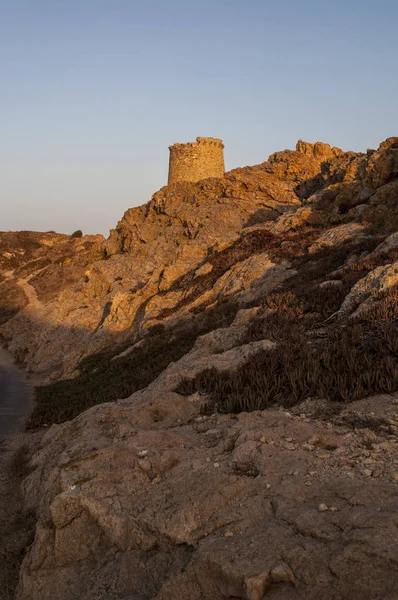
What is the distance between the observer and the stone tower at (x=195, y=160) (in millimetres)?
52719

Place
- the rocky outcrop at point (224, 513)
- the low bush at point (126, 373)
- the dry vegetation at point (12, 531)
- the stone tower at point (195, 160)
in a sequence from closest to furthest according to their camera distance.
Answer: the rocky outcrop at point (224, 513) < the dry vegetation at point (12, 531) < the low bush at point (126, 373) < the stone tower at point (195, 160)

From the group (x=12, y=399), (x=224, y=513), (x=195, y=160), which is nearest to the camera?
(x=224, y=513)

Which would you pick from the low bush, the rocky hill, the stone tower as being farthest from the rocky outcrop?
the stone tower

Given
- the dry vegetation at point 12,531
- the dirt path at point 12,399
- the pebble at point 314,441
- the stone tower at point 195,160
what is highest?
the stone tower at point 195,160

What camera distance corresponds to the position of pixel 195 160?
52.7 meters

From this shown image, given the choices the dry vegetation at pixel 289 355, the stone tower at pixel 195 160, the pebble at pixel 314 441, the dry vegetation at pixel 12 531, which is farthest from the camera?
the stone tower at pixel 195 160

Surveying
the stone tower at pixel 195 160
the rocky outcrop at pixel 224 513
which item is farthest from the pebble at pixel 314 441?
the stone tower at pixel 195 160

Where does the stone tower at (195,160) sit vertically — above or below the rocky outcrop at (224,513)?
above

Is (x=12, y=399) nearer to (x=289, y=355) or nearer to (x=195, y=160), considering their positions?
(x=289, y=355)

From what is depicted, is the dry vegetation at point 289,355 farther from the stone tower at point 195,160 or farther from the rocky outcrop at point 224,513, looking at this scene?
the stone tower at point 195,160

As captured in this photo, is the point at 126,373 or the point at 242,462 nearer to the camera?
the point at 242,462

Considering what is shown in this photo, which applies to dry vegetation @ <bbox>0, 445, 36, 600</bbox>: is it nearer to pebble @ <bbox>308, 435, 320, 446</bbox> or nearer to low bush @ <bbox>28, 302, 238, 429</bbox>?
pebble @ <bbox>308, 435, 320, 446</bbox>

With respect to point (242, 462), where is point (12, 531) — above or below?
below

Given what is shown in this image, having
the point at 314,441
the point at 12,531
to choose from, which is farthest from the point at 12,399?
the point at 314,441
